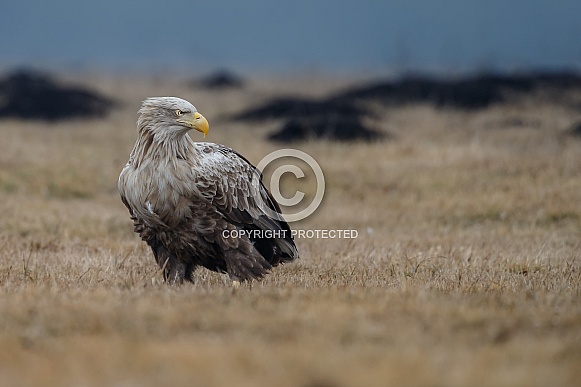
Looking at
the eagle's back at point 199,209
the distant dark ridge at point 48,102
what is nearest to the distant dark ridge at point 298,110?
the distant dark ridge at point 48,102

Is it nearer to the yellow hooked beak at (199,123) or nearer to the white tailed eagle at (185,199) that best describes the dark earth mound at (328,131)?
the white tailed eagle at (185,199)

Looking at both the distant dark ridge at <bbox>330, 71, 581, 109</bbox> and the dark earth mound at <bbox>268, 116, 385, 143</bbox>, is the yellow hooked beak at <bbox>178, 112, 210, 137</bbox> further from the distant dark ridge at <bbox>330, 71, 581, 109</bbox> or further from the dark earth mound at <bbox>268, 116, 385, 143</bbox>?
the distant dark ridge at <bbox>330, 71, 581, 109</bbox>

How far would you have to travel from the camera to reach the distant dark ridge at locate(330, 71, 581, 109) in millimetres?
35156

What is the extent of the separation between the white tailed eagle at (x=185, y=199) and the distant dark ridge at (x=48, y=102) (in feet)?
79.8

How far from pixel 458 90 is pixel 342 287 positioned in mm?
31656

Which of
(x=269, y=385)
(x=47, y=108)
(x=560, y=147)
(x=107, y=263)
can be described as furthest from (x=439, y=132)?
(x=269, y=385)

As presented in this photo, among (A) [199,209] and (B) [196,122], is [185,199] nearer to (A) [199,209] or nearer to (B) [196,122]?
(A) [199,209]

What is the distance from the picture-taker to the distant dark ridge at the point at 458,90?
115ft

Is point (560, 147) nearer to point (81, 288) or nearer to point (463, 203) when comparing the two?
point (463, 203)

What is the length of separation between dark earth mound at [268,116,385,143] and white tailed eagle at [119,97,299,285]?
1512 cm

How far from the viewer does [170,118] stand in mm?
8117

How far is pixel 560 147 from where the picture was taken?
20.8 meters

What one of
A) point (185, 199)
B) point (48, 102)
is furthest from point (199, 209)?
point (48, 102)

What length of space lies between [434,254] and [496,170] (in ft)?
25.3
